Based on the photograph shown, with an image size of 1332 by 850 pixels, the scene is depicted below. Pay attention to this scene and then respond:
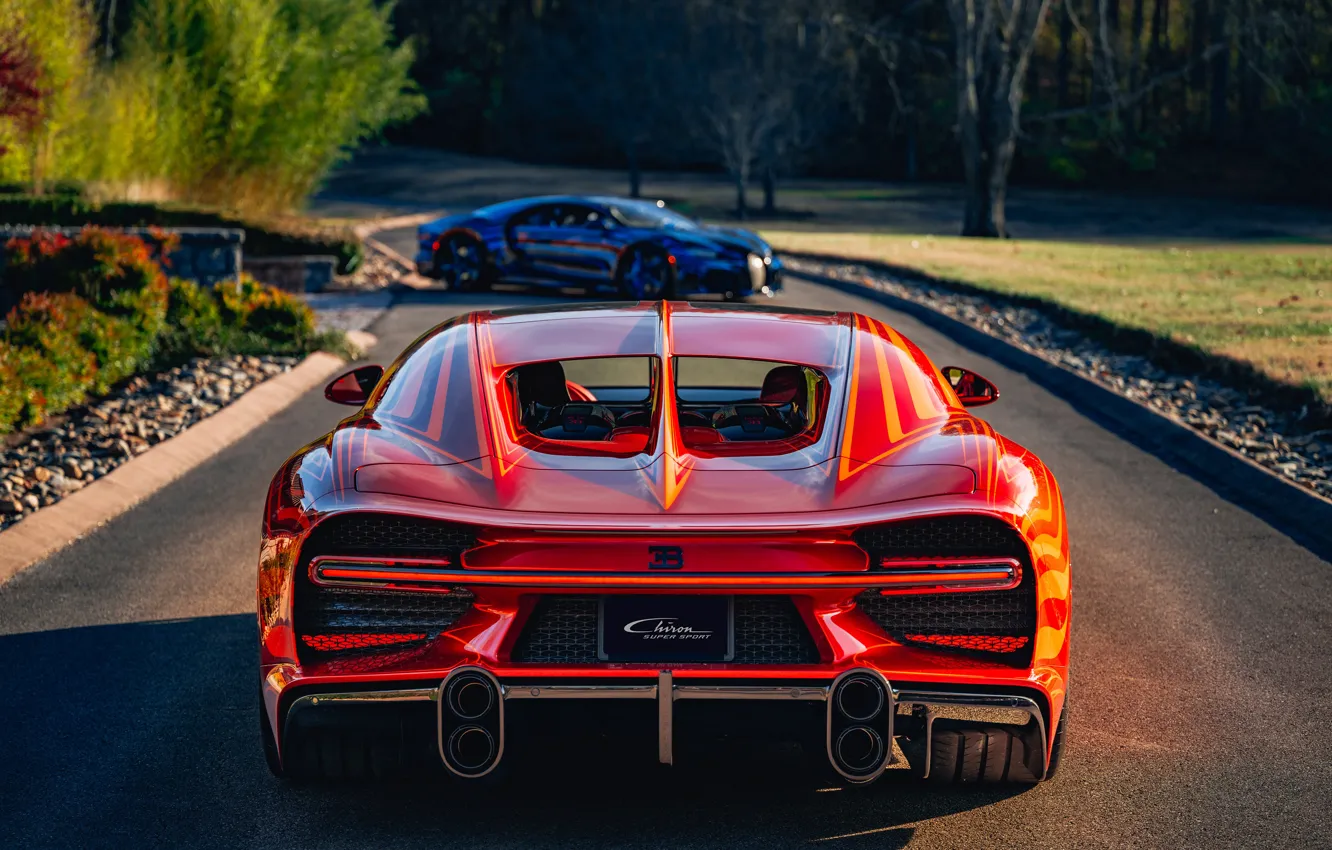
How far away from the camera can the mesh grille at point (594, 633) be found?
14.3ft

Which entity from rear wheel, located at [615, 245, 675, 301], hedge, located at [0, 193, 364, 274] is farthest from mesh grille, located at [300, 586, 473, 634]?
rear wheel, located at [615, 245, 675, 301]

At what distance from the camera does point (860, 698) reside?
430 cm

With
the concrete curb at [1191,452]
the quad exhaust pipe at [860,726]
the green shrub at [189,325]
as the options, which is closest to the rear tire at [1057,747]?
the quad exhaust pipe at [860,726]

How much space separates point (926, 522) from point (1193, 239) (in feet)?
151

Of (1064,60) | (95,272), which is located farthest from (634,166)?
(95,272)

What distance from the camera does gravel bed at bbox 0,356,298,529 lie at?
379 inches

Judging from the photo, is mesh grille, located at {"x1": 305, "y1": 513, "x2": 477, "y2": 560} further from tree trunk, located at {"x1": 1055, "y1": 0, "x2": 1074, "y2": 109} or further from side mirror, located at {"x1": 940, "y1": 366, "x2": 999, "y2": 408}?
tree trunk, located at {"x1": 1055, "y1": 0, "x2": 1074, "y2": 109}

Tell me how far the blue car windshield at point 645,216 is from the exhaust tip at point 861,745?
1979cm

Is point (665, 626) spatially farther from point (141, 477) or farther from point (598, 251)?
point (598, 251)

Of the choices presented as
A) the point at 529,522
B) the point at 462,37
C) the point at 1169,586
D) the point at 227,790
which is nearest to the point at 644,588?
the point at 529,522

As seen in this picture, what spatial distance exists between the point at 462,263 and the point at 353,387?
1875 cm

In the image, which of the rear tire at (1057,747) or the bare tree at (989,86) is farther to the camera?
the bare tree at (989,86)

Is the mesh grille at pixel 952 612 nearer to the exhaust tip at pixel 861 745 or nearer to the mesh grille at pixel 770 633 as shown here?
the mesh grille at pixel 770 633

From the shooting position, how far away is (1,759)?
5355 mm
